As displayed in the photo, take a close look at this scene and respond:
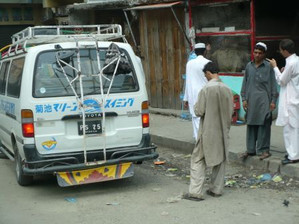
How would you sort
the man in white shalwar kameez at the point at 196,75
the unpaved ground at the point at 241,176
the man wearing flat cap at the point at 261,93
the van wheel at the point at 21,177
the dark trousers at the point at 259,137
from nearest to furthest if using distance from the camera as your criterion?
the unpaved ground at the point at 241,176
the van wheel at the point at 21,177
the man wearing flat cap at the point at 261,93
the dark trousers at the point at 259,137
the man in white shalwar kameez at the point at 196,75

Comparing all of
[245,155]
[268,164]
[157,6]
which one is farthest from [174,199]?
[157,6]

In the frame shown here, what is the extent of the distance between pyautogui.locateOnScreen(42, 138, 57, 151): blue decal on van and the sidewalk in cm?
307

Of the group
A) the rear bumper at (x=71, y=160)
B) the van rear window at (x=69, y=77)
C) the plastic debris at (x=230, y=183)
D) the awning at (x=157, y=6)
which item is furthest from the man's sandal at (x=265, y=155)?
the awning at (x=157, y=6)

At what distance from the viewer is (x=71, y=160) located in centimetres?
608

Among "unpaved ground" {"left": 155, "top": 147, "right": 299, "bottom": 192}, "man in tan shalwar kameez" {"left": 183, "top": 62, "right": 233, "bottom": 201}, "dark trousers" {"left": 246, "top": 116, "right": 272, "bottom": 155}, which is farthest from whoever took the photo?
"dark trousers" {"left": 246, "top": 116, "right": 272, "bottom": 155}

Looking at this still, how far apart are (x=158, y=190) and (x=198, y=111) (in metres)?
1.28

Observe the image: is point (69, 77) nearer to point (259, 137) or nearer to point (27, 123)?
point (27, 123)

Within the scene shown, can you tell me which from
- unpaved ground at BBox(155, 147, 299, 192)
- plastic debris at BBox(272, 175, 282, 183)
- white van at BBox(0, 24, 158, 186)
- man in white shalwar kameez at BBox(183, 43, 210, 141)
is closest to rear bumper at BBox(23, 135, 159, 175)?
white van at BBox(0, 24, 158, 186)

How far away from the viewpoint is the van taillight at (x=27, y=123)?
5.96 metres

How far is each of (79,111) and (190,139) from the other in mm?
3578

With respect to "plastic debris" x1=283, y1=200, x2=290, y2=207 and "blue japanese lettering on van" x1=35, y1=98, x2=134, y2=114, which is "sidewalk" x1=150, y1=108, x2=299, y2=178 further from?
"blue japanese lettering on van" x1=35, y1=98, x2=134, y2=114

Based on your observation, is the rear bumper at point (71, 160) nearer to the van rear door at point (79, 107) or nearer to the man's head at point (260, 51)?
the van rear door at point (79, 107)

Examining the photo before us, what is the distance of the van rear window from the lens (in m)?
6.13

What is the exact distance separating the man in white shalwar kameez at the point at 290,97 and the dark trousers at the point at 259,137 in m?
0.38
